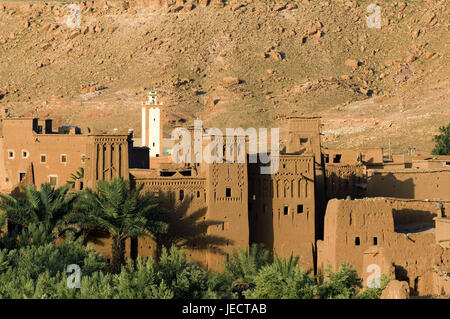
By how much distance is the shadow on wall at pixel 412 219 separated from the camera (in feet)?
125

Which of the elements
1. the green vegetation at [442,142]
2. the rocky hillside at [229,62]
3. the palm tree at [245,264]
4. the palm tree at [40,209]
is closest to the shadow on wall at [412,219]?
the palm tree at [245,264]

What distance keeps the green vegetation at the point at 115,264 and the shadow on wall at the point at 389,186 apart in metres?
6.33

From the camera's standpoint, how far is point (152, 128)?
64938mm

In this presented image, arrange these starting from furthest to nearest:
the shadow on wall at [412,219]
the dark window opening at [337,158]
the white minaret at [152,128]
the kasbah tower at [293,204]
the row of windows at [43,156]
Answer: the white minaret at [152,128], the dark window opening at [337,158], the row of windows at [43,156], the shadow on wall at [412,219], the kasbah tower at [293,204]

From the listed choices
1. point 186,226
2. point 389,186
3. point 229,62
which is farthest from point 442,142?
point 229,62

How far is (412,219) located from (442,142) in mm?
23688

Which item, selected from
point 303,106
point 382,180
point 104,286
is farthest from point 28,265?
point 303,106

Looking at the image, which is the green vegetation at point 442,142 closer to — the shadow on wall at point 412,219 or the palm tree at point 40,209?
the shadow on wall at point 412,219

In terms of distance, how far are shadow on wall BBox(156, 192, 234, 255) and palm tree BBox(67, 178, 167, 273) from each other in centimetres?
70

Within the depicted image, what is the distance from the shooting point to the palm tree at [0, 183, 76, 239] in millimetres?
36125

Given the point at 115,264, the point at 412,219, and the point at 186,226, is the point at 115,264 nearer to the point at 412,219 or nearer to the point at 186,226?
the point at 186,226

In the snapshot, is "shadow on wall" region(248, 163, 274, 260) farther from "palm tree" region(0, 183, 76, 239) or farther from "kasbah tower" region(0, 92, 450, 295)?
"palm tree" region(0, 183, 76, 239)

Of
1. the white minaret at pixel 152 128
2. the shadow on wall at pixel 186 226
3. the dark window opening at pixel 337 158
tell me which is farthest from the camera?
the white minaret at pixel 152 128
